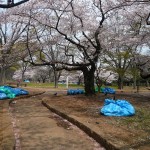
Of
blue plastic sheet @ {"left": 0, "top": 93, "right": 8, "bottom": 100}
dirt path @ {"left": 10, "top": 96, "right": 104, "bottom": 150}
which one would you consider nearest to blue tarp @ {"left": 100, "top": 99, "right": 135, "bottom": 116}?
dirt path @ {"left": 10, "top": 96, "right": 104, "bottom": 150}

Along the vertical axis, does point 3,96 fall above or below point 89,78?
below

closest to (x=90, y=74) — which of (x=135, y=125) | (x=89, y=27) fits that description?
(x=89, y=27)

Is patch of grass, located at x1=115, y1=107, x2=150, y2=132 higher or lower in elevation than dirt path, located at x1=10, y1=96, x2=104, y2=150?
higher

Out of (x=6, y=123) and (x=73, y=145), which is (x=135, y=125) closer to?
(x=73, y=145)

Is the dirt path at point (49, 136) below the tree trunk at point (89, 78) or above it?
below

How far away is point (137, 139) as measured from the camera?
7473 mm

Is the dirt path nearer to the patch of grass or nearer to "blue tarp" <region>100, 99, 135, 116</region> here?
the patch of grass

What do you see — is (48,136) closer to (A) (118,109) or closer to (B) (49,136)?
(B) (49,136)

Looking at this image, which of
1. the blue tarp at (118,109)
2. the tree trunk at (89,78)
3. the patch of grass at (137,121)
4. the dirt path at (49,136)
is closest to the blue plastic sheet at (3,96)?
the tree trunk at (89,78)

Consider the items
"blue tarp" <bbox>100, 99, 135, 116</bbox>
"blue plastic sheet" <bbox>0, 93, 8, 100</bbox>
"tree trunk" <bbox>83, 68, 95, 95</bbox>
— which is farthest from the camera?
"tree trunk" <bbox>83, 68, 95, 95</bbox>

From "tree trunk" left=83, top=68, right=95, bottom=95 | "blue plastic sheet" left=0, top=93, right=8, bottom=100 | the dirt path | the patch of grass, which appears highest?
"tree trunk" left=83, top=68, right=95, bottom=95

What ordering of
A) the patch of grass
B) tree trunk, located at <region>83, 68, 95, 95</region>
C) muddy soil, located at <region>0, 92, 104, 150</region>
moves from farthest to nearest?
1. tree trunk, located at <region>83, 68, 95, 95</region>
2. the patch of grass
3. muddy soil, located at <region>0, 92, 104, 150</region>

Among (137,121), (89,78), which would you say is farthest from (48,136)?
(89,78)

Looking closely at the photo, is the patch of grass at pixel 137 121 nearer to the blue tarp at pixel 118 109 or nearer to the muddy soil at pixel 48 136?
the blue tarp at pixel 118 109
